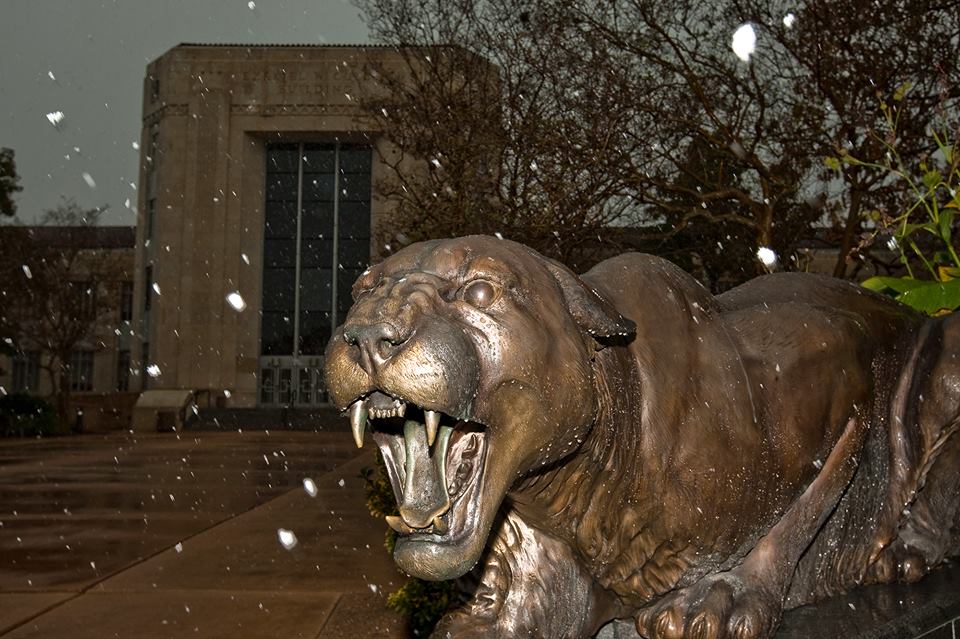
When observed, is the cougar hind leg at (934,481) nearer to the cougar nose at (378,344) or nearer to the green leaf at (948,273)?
the green leaf at (948,273)

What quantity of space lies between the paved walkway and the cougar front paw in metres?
3.24

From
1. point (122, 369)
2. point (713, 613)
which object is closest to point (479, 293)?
point (713, 613)

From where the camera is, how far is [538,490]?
1.42m

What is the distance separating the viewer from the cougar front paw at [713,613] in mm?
1540

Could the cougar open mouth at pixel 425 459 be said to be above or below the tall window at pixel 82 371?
above

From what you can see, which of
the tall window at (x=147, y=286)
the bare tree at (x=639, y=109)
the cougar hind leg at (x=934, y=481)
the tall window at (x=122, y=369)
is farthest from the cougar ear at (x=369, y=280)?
the tall window at (x=122, y=369)

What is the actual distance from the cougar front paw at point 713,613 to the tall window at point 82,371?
1639 inches

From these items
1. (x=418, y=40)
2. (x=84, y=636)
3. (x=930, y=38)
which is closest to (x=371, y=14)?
(x=418, y=40)

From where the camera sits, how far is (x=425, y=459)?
1.25 meters

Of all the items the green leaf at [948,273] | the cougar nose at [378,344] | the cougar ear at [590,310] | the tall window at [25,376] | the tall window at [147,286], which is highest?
the tall window at [147,286]

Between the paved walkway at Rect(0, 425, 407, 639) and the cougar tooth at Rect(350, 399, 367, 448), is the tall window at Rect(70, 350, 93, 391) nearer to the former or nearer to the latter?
the paved walkway at Rect(0, 425, 407, 639)

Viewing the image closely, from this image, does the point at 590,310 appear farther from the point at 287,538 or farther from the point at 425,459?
the point at 287,538

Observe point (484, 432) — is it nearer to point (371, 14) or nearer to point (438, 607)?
point (438, 607)

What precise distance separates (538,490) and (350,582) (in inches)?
179
